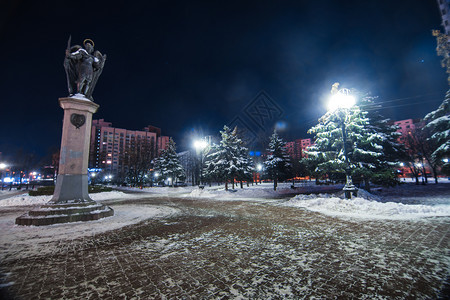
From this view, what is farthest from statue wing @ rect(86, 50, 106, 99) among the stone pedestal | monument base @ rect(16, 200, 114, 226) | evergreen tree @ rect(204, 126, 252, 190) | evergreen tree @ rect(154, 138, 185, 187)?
evergreen tree @ rect(154, 138, 185, 187)

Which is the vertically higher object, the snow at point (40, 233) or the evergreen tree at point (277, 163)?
the evergreen tree at point (277, 163)

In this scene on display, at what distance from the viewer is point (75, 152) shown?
8945 mm

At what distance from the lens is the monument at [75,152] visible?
7770 mm

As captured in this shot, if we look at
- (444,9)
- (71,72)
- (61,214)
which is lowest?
(61,214)

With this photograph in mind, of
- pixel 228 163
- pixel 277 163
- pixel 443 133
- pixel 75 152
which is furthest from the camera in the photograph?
pixel 277 163

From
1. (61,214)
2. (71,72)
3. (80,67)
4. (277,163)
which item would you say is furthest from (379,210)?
(277,163)

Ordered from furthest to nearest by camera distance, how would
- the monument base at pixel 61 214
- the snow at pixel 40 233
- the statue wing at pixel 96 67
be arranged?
the statue wing at pixel 96 67, the monument base at pixel 61 214, the snow at pixel 40 233

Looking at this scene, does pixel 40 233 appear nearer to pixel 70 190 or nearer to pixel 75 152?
pixel 70 190

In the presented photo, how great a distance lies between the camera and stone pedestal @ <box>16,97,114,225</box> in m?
7.82

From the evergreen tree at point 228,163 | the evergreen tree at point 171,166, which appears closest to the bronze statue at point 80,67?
the evergreen tree at point 228,163

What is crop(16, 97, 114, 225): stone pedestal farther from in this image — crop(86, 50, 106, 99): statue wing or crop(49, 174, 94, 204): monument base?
crop(86, 50, 106, 99): statue wing

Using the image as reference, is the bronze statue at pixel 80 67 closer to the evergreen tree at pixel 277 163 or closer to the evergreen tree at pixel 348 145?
the evergreen tree at pixel 348 145

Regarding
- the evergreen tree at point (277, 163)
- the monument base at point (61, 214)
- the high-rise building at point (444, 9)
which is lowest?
the monument base at point (61, 214)

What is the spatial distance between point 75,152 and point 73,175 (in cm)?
107
